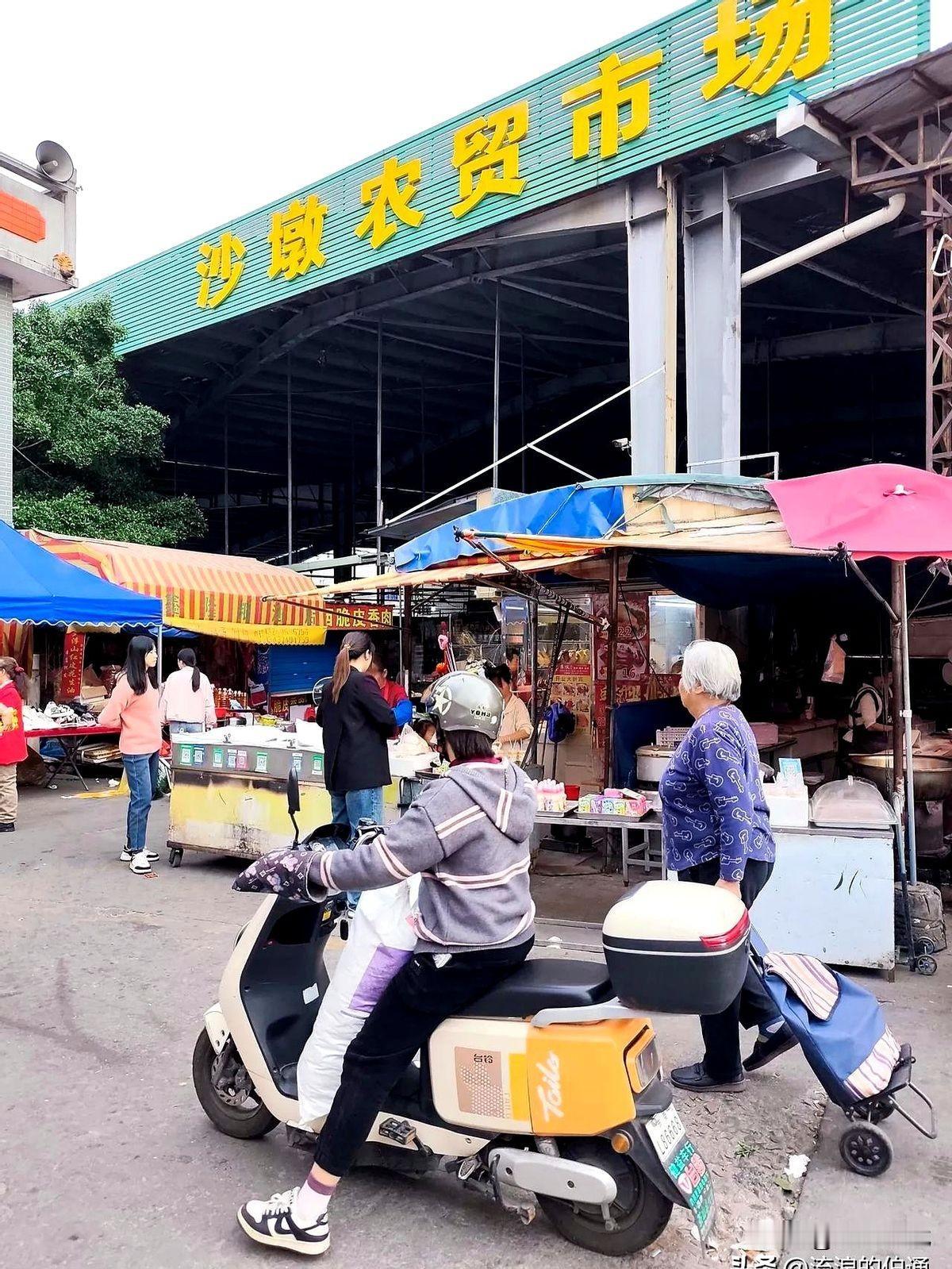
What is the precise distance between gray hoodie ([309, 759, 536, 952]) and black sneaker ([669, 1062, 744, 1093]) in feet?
5.08

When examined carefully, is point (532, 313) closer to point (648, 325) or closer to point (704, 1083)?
point (648, 325)

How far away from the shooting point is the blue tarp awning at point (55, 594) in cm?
1064

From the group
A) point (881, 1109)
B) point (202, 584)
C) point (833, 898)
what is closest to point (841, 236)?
point (833, 898)

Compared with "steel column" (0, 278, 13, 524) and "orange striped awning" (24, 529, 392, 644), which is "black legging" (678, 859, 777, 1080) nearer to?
"orange striped awning" (24, 529, 392, 644)

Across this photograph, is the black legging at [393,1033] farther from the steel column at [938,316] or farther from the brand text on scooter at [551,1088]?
the steel column at [938,316]

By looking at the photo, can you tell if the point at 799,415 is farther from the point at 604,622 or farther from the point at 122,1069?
the point at 122,1069

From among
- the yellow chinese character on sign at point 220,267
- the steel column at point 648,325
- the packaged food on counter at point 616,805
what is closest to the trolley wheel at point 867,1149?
the packaged food on counter at point 616,805

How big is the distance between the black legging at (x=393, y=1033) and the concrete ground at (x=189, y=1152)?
1.29 feet

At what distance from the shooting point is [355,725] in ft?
19.5

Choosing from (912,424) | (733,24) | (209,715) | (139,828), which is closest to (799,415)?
(912,424)

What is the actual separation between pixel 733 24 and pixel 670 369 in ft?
11.3

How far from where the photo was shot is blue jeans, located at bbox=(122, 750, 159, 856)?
24.8ft

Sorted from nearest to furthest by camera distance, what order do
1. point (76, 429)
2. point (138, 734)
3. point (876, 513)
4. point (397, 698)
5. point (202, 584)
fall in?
point (876, 513) < point (138, 734) < point (397, 698) < point (202, 584) < point (76, 429)

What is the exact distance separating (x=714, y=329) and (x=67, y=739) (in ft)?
31.2
